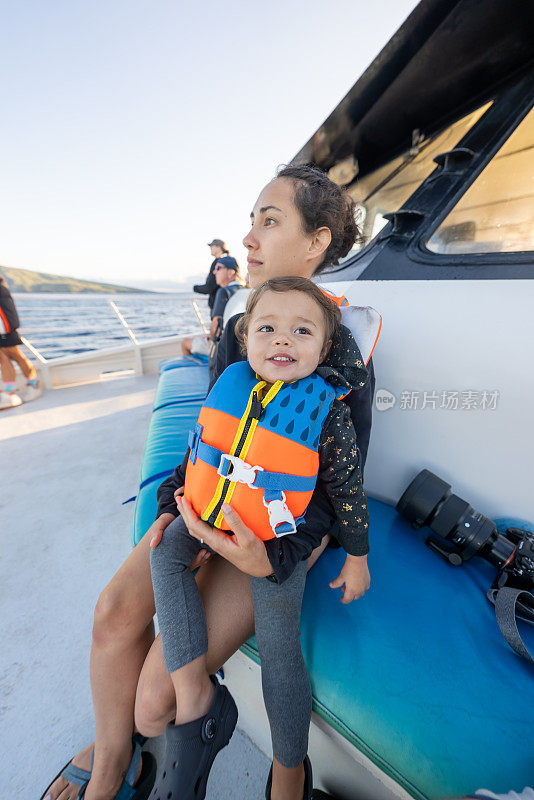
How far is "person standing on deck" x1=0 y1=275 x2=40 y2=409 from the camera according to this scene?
386cm

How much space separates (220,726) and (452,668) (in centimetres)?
57

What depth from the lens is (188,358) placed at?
3801 millimetres

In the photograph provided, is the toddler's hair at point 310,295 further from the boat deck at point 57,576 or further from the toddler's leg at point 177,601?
the boat deck at point 57,576

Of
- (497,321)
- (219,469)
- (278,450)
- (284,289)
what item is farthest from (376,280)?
(219,469)

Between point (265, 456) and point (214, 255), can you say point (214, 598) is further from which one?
point (214, 255)

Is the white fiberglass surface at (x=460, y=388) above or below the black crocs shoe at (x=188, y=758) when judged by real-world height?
above

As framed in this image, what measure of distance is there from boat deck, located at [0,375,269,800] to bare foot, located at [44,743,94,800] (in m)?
0.08

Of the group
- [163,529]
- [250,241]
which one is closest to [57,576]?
[163,529]

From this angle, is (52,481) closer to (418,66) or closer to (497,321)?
(497,321)

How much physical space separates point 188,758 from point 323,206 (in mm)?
1485

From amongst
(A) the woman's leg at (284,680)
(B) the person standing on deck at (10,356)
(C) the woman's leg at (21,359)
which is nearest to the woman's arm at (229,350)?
(A) the woman's leg at (284,680)

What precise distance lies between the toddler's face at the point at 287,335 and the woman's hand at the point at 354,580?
519mm

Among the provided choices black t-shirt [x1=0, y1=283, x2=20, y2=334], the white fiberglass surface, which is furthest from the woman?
black t-shirt [x1=0, y1=283, x2=20, y2=334]

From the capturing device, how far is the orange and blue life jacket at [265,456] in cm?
81
